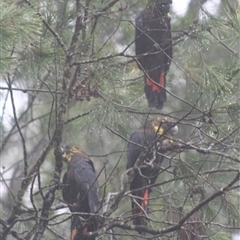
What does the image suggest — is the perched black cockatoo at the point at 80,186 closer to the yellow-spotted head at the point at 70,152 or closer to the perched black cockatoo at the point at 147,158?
the yellow-spotted head at the point at 70,152

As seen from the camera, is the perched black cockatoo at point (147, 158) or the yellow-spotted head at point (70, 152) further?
the yellow-spotted head at point (70, 152)

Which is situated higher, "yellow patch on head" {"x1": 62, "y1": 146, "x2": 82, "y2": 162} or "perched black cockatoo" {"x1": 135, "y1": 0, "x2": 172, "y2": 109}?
"perched black cockatoo" {"x1": 135, "y1": 0, "x2": 172, "y2": 109}

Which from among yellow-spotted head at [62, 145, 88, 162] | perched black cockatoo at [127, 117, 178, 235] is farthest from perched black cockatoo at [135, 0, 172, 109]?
yellow-spotted head at [62, 145, 88, 162]

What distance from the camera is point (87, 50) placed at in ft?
11.7

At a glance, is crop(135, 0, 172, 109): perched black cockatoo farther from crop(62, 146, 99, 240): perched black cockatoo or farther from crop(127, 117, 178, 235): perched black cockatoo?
crop(62, 146, 99, 240): perched black cockatoo

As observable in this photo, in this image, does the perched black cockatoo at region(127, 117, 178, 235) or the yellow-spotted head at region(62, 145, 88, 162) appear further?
the yellow-spotted head at region(62, 145, 88, 162)

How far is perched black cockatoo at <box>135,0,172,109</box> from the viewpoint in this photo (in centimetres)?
378

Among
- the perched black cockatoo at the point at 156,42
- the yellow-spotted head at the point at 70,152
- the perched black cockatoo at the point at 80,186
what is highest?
the perched black cockatoo at the point at 156,42

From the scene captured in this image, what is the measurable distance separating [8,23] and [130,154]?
1255 mm

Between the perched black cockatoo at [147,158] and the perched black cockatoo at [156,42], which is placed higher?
the perched black cockatoo at [156,42]

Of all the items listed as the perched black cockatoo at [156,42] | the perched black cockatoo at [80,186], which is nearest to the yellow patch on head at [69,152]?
the perched black cockatoo at [80,186]

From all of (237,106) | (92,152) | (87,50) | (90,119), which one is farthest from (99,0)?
(92,152)

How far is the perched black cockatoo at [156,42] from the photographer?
149 inches

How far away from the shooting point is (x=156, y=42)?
3875 mm
